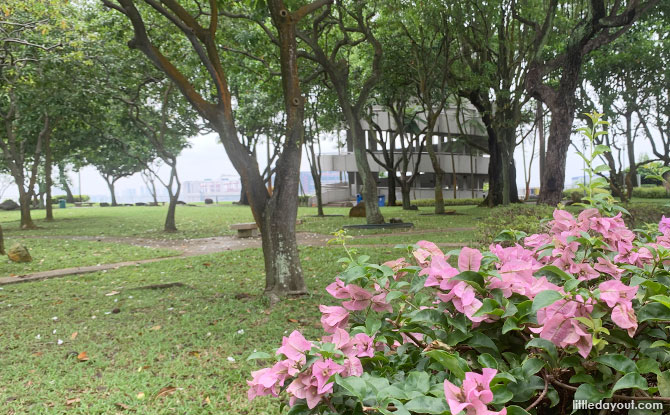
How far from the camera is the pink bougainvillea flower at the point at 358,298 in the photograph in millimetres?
1238

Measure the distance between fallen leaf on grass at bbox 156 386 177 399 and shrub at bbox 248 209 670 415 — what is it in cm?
268

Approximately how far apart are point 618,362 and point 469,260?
1.22 feet

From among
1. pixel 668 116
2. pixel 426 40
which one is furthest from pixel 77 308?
pixel 668 116

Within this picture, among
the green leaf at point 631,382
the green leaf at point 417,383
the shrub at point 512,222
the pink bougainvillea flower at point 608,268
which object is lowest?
the shrub at point 512,222

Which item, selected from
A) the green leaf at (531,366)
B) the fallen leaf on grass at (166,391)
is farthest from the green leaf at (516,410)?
the fallen leaf on grass at (166,391)

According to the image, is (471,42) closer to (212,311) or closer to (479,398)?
(212,311)

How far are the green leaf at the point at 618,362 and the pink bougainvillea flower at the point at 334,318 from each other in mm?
611

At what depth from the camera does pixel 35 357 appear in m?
4.14

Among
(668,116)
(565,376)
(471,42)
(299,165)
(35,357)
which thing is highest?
(471,42)

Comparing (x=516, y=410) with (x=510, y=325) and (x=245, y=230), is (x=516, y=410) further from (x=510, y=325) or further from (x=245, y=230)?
(x=245, y=230)

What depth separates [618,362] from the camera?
0.95 meters

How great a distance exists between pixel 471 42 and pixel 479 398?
18.3 meters

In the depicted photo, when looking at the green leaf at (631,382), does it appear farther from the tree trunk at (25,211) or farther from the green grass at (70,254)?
the tree trunk at (25,211)

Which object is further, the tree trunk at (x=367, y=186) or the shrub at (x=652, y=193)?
the shrub at (x=652, y=193)
